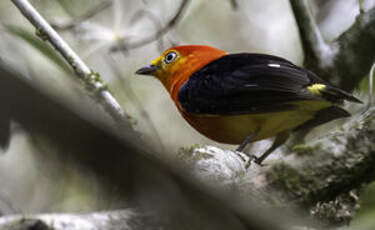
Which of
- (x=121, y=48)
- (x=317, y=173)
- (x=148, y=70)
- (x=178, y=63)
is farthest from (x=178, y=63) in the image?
(x=317, y=173)

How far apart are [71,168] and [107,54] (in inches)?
217

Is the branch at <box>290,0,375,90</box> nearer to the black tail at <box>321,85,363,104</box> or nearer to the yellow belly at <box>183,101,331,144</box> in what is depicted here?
the yellow belly at <box>183,101,331,144</box>

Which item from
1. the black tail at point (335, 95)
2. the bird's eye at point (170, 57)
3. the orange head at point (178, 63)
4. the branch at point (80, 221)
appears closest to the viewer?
the branch at point (80, 221)

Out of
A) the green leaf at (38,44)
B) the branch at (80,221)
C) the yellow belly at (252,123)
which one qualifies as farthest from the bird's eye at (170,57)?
the branch at (80,221)

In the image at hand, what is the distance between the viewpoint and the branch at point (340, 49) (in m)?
4.54

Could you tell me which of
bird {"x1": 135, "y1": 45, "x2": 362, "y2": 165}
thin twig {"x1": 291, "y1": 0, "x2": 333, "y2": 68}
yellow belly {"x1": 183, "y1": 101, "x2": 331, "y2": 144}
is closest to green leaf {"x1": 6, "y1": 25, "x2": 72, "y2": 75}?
bird {"x1": 135, "y1": 45, "x2": 362, "y2": 165}

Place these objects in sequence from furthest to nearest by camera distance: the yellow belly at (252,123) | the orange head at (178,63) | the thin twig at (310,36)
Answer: the orange head at (178,63), the thin twig at (310,36), the yellow belly at (252,123)

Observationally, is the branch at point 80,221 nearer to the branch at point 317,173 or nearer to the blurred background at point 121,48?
the blurred background at point 121,48

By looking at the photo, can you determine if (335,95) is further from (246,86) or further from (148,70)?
(148,70)

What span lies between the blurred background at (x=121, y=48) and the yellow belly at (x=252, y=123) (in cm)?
30

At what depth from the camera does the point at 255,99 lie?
148 inches

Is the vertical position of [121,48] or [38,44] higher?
[121,48]

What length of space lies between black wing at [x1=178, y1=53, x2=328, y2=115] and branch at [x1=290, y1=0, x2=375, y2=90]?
2.48ft

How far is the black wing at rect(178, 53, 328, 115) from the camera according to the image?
12.1 ft
